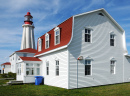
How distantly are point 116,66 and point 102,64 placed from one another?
7.10 feet

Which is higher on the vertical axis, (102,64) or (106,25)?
(106,25)

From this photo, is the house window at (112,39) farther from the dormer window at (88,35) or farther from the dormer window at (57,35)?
the dormer window at (57,35)

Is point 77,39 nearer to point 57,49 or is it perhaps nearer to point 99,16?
point 57,49

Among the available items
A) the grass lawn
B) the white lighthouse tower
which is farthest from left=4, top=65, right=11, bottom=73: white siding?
the grass lawn

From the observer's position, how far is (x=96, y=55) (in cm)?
1475

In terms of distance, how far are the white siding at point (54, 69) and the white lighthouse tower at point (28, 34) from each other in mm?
25728

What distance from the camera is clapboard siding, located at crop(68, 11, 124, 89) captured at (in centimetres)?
1316

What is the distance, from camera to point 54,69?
15.3 m

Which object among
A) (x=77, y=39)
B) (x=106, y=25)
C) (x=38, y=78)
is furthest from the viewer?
(x=38, y=78)

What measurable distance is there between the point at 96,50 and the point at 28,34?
3069 centimetres

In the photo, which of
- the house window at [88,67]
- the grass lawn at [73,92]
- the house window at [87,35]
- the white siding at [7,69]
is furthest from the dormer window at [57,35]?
the white siding at [7,69]

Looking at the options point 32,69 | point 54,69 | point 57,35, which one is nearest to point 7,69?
point 32,69

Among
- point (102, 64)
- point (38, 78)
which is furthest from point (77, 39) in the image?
point (38, 78)

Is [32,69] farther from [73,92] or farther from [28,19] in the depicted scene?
[28,19]
